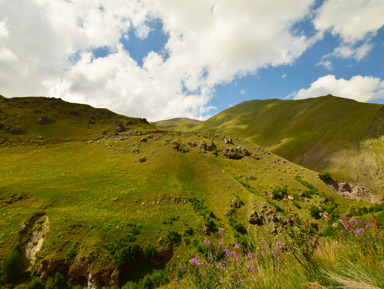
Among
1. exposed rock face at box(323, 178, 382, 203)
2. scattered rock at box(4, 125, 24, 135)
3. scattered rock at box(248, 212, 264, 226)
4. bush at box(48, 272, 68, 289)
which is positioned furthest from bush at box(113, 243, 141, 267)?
scattered rock at box(4, 125, 24, 135)

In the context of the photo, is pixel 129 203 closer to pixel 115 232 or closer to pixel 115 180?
pixel 115 232

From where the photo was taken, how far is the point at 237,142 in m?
80.8

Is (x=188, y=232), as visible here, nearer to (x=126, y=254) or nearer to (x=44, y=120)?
(x=126, y=254)

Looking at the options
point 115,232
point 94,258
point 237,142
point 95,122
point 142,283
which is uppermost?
point 95,122

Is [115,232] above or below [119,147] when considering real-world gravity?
below

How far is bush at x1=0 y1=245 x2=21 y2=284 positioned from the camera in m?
21.3

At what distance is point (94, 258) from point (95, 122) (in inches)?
3214

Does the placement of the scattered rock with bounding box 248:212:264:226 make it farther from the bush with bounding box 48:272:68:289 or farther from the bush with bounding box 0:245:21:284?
the bush with bounding box 0:245:21:284

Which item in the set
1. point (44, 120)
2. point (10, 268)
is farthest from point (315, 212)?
point (44, 120)

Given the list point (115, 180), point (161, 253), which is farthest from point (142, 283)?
point (115, 180)

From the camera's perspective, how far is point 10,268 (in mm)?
21844

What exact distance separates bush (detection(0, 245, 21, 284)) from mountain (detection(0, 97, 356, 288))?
0.61m

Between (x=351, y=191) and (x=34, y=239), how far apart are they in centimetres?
9076

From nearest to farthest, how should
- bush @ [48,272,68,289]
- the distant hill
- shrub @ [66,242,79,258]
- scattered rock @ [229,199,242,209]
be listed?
bush @ [48,272,68,289]
shrub @ [66,242,79,258]
scattered rock @ [229,199,242,209]
the distant hill
